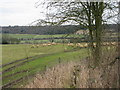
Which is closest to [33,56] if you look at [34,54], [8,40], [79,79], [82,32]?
[34,54]

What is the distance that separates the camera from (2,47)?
3.89m

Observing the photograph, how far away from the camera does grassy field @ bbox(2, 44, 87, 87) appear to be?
148 inches

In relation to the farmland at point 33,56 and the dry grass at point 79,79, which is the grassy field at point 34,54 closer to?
the farmland at point 33,56

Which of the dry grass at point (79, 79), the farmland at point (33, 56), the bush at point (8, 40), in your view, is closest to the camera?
the dry grass at point (79, 79)

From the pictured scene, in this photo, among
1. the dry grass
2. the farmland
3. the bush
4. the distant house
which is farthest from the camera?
the distant house

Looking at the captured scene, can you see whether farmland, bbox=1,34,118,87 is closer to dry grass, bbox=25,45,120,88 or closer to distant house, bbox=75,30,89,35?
distant house, bbox=75,30,89,35

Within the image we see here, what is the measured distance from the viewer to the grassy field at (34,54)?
377 centimetres

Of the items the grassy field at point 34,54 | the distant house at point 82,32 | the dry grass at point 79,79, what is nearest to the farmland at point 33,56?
the grassy field at point 34,54

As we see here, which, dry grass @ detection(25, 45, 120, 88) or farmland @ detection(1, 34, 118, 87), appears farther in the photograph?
farmland @ detection(1, 34, 118, 87)

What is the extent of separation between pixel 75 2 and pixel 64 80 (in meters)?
2.09

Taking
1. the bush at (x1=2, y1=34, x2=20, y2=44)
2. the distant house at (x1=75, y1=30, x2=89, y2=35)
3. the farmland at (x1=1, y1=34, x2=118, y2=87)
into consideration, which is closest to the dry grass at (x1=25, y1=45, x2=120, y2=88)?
the farmland at (x1=1, y1=34, x2=118, y2=87)

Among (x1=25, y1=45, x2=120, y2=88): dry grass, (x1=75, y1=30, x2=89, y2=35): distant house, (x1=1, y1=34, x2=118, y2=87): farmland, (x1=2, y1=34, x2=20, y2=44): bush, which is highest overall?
(x1=75, y1=30, x2=89, y2=35): distant house

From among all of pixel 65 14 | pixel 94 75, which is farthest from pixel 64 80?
pixel 65 14

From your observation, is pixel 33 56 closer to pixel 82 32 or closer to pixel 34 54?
pixel 34 54
